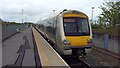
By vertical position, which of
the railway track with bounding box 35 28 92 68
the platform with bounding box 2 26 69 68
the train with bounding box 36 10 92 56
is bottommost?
the railway track with bounding box 35 28 92 68

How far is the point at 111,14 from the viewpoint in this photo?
36.9 metres

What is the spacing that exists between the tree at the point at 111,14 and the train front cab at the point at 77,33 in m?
20.5

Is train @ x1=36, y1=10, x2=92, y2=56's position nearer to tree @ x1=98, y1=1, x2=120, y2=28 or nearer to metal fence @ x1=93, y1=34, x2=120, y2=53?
metal fence @ x1=93, y1=34, x2=120, y2=53

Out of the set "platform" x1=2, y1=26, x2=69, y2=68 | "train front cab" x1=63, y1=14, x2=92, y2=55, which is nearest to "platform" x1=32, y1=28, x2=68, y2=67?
"platform" x1=2, y1=26, x2=69, y2=68

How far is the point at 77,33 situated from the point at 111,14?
79.6ft

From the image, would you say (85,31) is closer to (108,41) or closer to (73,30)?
(73,30)

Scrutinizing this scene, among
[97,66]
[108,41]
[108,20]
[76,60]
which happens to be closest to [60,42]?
[76,60]

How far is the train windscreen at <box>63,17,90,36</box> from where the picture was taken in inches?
549

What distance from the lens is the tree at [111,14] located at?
35188 mm

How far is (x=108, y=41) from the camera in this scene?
18.9 meters

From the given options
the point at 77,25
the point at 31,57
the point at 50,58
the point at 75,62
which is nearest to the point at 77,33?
the point at 77,25

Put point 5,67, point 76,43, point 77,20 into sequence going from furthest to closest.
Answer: point 77,20, point 76,43, point 5,67

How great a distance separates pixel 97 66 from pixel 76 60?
2.35m

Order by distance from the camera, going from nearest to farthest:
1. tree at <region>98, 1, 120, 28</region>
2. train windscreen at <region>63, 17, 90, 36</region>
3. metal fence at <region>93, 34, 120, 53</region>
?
train windscreen at <region>63, 17, 90, 36</region>
metal fence at <region>93, 34, 120, 53</region>
tree at <region>98, 1, 120, 28</region>
